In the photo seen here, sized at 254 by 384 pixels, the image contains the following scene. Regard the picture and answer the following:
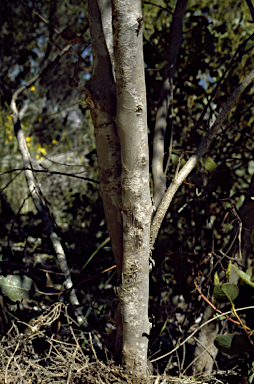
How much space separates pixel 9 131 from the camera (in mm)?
4266

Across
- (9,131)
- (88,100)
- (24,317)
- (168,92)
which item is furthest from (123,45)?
(9,131)

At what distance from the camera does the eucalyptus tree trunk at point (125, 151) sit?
2.69 ft

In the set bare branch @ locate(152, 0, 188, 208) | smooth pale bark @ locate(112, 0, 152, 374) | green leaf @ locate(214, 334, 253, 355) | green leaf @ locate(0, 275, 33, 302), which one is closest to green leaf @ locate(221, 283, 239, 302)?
green leaf @ locate(214, 334, 253, 355)

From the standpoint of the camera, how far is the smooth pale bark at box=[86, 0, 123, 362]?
37.0 inches

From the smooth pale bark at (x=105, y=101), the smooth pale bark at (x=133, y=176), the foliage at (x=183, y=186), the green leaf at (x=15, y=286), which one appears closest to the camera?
the smooth pale bark at (x=133, y=176)

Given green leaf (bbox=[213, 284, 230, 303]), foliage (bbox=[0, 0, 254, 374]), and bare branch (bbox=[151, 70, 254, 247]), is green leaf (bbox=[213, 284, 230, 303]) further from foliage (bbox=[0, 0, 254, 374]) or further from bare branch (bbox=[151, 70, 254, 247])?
bare branch (bbox=[151, 70, 254, 247])

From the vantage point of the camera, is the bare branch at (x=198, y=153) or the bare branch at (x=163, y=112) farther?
the bare branch at (x=163, y=112)

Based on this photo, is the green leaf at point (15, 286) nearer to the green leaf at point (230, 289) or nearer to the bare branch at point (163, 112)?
the bare branch at point (163, 112)

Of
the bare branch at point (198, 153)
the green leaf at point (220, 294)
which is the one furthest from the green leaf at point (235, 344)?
the bare branch at point (198, 153)

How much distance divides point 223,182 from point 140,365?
0.77 meters

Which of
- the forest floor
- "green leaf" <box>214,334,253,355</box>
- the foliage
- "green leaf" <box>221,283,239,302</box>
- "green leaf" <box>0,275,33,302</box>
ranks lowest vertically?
the forest floor

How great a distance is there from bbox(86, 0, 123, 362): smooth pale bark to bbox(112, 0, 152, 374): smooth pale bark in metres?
0.09

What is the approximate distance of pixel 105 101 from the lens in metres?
0.95

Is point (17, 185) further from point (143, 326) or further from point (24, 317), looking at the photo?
point (143, 326)
